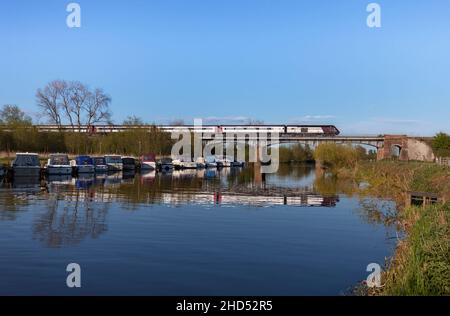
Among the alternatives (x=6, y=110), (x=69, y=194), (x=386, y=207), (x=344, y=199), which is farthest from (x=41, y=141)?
(x=386, y=207)

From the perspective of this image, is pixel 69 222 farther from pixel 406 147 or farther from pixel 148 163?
pixel 406 147

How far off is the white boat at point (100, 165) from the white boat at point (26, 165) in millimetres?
14269

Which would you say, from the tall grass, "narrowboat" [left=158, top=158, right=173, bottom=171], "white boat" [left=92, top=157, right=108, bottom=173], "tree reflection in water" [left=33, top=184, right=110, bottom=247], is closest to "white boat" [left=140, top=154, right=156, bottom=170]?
"narrowboat" [left=158, top=158, right=173, bottom=171]

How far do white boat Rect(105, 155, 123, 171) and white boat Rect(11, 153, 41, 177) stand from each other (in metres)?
19.2

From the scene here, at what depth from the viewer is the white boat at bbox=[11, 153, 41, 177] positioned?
60938 millimetres

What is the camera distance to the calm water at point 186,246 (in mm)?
15188

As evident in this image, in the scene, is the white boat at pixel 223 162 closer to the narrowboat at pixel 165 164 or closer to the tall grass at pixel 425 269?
the narrowboat at pixel 165 164

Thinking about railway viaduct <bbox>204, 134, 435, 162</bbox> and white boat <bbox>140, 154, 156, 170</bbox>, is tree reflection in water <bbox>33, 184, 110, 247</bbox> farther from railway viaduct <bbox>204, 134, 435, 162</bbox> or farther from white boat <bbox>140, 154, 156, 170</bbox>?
railway viaduct <bbox>204, 134, 435, 162</bbox>

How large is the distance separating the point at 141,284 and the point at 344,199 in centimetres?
3010

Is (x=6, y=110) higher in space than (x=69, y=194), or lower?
higher

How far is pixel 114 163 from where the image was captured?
8425 cm

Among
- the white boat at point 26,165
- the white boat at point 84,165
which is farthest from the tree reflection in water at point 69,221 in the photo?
the white boat at point 84,165
